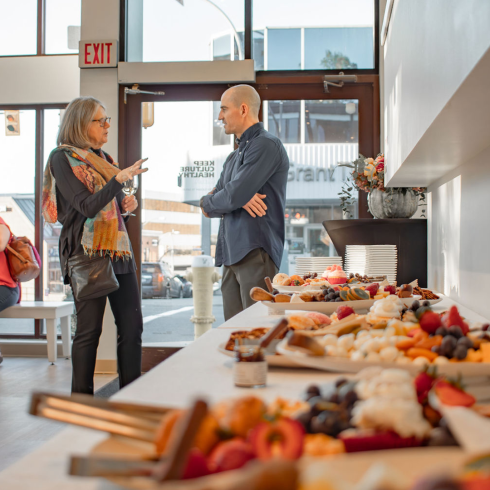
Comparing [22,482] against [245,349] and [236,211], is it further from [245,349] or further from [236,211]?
[236,211]

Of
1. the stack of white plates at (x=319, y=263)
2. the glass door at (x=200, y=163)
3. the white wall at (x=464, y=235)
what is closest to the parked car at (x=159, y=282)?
the glass door at (x=200, y=163)

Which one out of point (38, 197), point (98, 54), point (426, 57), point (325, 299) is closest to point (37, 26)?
point (98, 54)

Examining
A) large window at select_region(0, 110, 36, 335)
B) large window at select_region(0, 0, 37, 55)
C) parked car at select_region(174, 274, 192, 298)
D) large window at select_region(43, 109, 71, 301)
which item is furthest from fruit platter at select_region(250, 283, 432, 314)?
large window at select_region(0, 0, 37, 55)

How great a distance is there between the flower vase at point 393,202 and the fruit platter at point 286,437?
8.44 ft

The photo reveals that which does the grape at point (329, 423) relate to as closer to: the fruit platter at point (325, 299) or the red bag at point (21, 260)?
the fruit platter at point (325, 299)

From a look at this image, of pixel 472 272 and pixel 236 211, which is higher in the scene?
pixel 236 211

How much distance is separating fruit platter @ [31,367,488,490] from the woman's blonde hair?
87.2 inches

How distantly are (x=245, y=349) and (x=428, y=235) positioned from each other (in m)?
2.65

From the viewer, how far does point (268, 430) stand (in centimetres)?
48

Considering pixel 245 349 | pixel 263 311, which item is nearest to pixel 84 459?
pixel 245 349

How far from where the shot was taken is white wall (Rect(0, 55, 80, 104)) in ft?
15.7

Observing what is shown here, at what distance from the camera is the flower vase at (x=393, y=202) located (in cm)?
314

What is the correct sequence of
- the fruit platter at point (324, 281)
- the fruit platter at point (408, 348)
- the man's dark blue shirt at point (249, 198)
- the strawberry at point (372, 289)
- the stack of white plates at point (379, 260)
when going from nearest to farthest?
the fruit platter at point (408, 348) < the strawberry at point (372, 289) < the fruit platter at point (324, 281) < the man's dark blue shirt at point (249, 198) < the stack of white plates at point (379, 260)

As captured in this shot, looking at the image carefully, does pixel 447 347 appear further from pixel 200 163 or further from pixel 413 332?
Result: pixel 200 163
